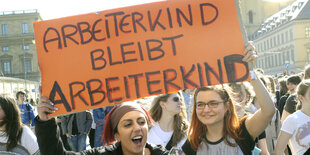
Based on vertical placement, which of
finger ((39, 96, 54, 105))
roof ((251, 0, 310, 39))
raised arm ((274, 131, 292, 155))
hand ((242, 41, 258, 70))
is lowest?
raised arm ((274, 131, 292, 155))

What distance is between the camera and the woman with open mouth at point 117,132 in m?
2.36

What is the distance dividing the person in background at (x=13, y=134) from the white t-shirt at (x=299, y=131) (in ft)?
7.48

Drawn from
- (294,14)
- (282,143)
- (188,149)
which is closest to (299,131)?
(282,143)

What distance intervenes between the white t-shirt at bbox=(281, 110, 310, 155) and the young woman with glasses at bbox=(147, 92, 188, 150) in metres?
1.10

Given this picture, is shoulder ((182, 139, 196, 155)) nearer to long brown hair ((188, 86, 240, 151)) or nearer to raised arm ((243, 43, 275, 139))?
long brown hair ((188, 86, 240, 151))

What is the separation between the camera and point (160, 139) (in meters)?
3.88

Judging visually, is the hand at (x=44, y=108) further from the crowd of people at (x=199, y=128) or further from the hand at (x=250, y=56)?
the hand at (x=250, y=56)

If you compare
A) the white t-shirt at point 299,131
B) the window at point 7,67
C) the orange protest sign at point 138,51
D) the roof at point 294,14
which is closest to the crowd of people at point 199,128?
the white t-shirt at point 299,131

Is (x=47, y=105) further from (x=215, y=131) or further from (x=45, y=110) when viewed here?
(x=215, y=131)

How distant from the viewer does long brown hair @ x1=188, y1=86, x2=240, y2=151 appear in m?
2.72

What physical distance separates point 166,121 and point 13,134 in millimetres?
1658

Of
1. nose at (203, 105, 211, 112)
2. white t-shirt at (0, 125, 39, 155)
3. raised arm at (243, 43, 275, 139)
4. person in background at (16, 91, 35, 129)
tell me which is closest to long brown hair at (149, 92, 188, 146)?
nose at (203, 105, 211, 112)

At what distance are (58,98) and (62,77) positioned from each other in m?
0.17

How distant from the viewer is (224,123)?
2797 millimetres
